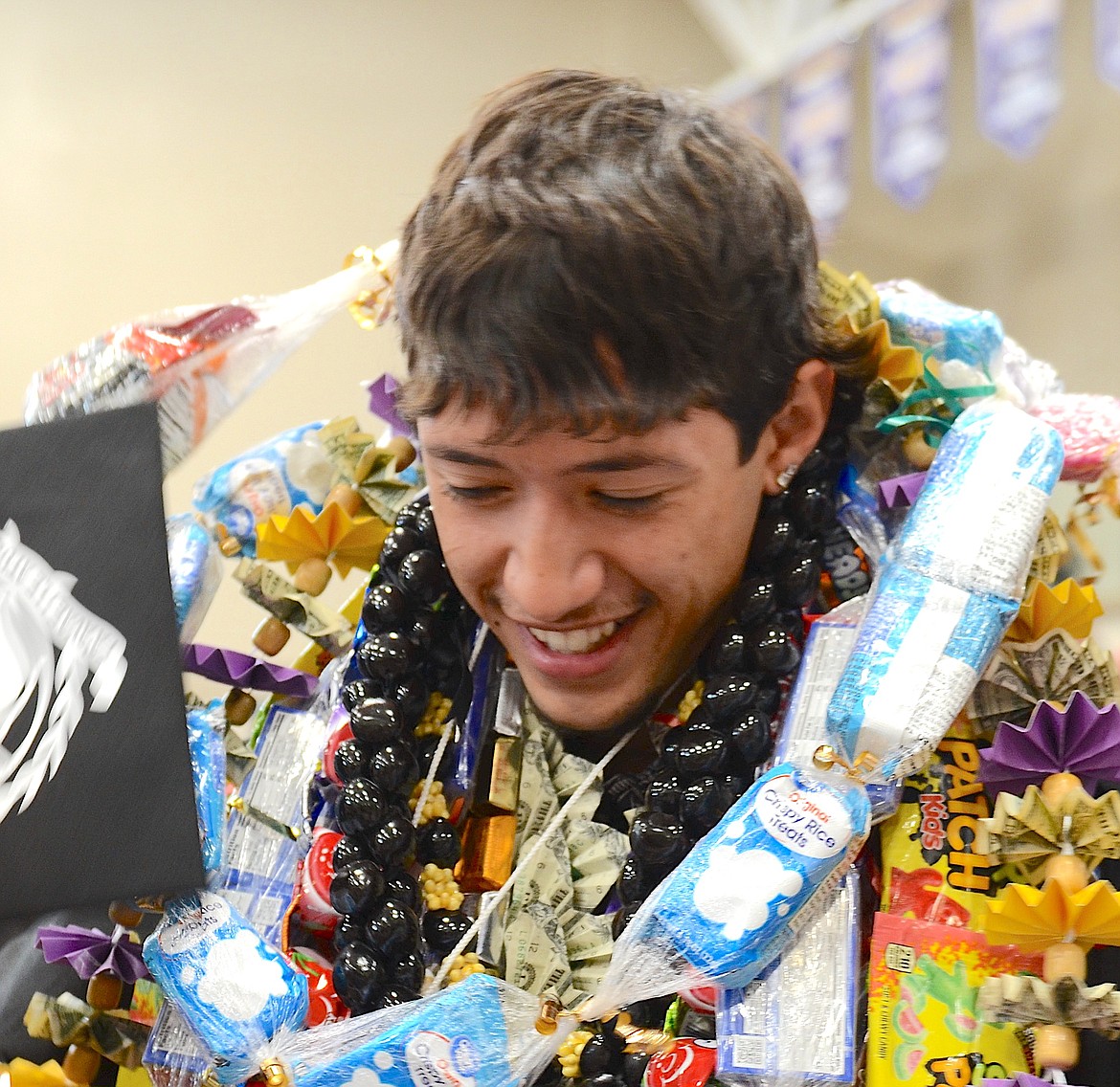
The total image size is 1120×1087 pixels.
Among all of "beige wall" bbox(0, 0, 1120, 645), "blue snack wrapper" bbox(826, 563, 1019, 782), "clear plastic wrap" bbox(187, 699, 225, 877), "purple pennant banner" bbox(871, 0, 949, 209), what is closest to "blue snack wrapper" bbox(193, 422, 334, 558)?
"clear plastic wrap" bbox(187, 699, 225, 877)

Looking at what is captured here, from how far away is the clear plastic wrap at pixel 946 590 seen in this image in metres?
0.86

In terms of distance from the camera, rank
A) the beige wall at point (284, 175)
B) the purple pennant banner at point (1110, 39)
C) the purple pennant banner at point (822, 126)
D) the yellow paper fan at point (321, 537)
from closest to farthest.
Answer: the yellow paper fan at point (321, 537), the purple pennant banner at point (1110, 39), the beige wall at point (284, 175), the purple pennant banner at point (822, 126)

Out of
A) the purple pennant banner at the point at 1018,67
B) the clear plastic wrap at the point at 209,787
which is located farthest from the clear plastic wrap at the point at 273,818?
the purple pennant banner at the point at 1018,67

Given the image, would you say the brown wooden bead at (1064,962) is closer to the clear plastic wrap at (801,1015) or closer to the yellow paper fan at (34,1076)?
the clear plastic wrap at (801,1015)

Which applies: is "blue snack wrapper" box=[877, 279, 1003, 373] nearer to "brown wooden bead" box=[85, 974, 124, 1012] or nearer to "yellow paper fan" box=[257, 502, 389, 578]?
"yellow paper fan" box=[257, 502, 389, 578]

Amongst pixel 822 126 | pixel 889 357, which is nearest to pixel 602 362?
pixel 889 357

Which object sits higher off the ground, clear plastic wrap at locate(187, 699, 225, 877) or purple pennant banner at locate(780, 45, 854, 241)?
purple pennant banner at locate(780, 45, 854, 241)

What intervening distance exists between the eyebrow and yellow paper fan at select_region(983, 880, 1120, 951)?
0.35 metres

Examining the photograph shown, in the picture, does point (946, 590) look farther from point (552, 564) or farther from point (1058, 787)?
point (552, 564)

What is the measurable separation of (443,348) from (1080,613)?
1.58 ft

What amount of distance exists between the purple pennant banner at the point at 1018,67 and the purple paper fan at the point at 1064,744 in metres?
1.91

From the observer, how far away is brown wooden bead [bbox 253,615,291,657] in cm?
125

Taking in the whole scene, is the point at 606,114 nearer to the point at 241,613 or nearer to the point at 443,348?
the point at 443,348

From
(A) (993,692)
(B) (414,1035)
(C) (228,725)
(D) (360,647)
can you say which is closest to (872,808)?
(A) (993,692)
